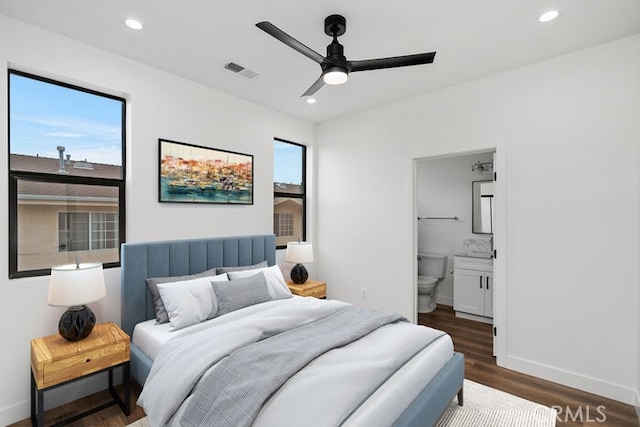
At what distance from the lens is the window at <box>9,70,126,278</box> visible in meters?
2.37

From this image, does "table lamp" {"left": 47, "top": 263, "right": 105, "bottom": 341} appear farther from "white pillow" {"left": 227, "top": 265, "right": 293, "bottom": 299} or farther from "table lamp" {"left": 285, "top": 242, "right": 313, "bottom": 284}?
"table lamp" {"left": 285, "top": 242, "right": 313, "bottom": 284}

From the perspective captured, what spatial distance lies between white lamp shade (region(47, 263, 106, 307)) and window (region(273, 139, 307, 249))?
2255 mm

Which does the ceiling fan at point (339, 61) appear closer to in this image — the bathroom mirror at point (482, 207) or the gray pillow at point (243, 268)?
the gray pillow at point (243, 268)

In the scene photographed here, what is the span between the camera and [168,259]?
294cm

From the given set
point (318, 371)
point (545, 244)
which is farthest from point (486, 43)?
point (318, 371)

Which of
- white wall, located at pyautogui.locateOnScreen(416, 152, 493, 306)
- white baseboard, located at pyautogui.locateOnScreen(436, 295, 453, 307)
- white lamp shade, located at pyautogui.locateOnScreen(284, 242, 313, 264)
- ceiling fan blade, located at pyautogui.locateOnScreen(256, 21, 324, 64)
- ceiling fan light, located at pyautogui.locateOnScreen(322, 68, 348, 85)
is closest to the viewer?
ceiling fan blade, located at pyautogui.locateOnScreen(256, 21, 324, 64)

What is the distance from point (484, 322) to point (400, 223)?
188 cm

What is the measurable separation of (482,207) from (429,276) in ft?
4.38

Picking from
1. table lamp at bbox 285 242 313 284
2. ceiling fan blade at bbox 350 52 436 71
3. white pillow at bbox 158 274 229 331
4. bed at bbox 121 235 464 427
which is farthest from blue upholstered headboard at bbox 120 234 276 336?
ceiling fan blade at bbox 350 52 436 71

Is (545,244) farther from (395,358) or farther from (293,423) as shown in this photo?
(293,423)

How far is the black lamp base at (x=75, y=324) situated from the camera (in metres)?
2.18

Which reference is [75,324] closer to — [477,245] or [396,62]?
[396,62]

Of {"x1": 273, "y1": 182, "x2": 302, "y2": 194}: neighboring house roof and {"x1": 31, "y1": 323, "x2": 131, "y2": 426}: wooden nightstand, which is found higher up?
{"x1": 273, "y1": 182, "x2": 302, "y2": 194}: neighboring house roof

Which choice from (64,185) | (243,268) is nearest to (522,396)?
(243,268)
